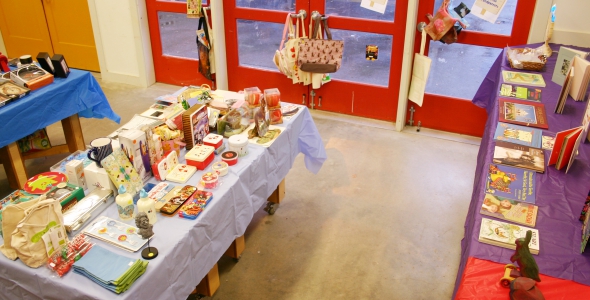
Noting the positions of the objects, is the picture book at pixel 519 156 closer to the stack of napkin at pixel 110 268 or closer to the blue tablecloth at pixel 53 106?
the stack of napkin at pixel 110 268

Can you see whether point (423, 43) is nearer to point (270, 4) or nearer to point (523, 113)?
point (523, 113)

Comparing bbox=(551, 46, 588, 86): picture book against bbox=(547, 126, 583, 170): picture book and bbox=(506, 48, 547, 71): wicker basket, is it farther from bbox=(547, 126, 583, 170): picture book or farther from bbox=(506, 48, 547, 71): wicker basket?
bbox=(547, 126, 583, 170): picture book

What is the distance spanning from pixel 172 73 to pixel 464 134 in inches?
127

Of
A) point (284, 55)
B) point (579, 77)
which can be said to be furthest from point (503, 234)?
point (284, 55)

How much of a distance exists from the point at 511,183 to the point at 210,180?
1.47 m

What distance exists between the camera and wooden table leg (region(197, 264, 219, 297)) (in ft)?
8.65

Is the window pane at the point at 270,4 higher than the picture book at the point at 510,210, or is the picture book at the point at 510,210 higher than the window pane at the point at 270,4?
the window pane at the point at 270,4

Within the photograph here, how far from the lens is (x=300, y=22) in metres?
4.68

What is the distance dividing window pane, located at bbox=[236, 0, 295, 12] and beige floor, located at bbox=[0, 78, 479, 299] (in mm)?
1221

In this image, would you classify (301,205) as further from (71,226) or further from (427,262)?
(71,226)

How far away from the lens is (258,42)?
5.34m

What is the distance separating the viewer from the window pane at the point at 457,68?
4.58 metres

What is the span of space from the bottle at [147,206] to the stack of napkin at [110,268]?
0.23 metres

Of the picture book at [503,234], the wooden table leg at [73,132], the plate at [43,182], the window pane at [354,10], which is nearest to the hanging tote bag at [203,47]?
the window pane at [354,10]
